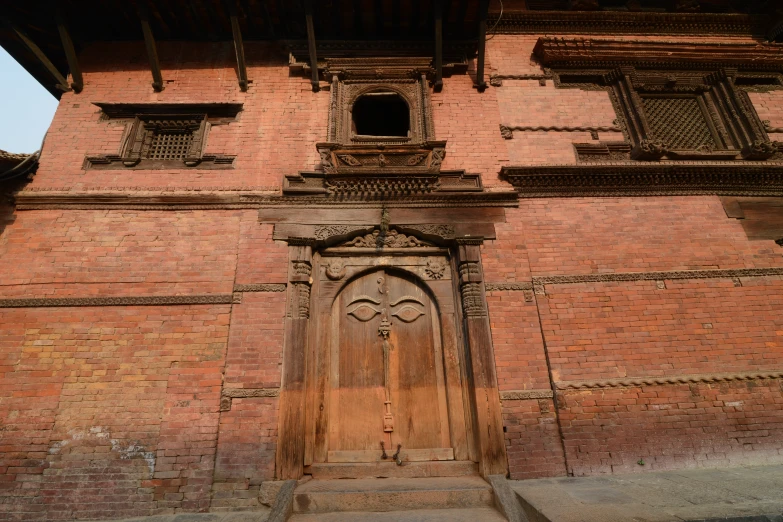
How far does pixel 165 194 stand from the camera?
5.49 m

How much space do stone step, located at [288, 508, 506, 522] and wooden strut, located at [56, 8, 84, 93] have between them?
23.5ft

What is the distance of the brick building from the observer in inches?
177

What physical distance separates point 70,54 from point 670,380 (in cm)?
977

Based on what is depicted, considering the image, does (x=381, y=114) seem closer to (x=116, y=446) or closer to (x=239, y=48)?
(x=239, y=48)

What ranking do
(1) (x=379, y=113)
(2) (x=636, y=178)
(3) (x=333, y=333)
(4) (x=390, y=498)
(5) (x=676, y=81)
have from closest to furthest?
1. (4) (x=390, y=498)
2. (3) (x=333, y=333)
3. (2) (x=636, y=178)
4. (5) (x=676, y=81)
5. (1) (x=379, y=113)

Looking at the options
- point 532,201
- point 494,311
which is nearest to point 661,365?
point 494,311

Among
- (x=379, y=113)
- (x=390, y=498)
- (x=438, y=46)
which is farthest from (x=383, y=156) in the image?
(x=390, y=498)

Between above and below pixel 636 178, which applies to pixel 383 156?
above

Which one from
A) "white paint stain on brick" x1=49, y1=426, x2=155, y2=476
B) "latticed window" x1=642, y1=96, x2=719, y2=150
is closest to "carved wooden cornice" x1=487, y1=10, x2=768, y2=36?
"latticed window" x1=642, y1=96, x2=719, y2=150

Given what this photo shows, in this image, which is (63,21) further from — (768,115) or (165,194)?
(768,115)

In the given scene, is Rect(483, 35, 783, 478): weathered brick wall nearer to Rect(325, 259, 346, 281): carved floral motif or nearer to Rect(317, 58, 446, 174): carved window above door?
Rect(317, 58, 446, 174): carved window above door

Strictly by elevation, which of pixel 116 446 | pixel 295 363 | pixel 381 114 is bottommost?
pixel 116 446

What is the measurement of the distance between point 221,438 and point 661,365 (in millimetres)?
5282

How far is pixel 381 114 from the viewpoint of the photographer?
7191 mm
